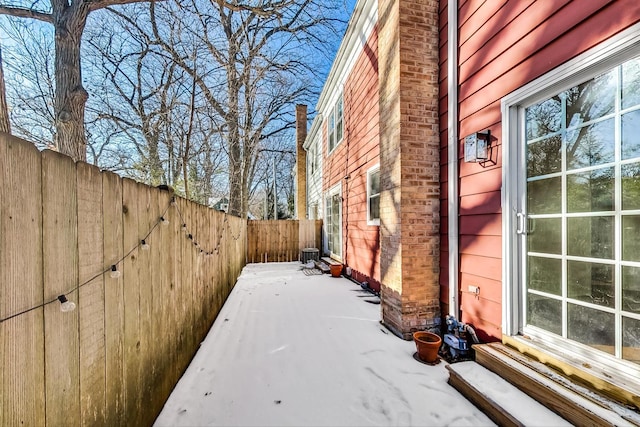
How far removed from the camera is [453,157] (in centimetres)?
298

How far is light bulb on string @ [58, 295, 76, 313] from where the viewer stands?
997 millimetres

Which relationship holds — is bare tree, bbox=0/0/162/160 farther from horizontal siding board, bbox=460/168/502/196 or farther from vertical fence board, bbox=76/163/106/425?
horizontal siding board, bbox=460/168/502/196

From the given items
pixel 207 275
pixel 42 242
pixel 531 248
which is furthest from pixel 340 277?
pixel 42 242

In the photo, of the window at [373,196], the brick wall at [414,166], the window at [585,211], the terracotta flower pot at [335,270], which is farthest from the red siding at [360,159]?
the window at [585,211]

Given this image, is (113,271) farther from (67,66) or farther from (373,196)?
(373,196)

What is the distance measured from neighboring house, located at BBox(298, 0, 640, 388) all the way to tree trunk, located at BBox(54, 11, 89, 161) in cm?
351

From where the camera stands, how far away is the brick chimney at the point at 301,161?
1359cm

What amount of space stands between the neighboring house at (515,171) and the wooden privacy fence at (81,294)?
7.79 ft

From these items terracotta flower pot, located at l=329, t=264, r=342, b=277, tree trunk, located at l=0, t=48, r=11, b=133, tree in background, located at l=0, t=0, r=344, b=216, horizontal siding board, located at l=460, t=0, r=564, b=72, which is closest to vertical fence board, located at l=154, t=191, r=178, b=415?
tree trunk, located at l=0, t=48, r=11, b=133

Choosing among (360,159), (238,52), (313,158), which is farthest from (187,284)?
(313,158)

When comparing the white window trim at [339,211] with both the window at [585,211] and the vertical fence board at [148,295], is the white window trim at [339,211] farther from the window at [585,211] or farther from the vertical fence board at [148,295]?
the vertical fence board at [148,295]

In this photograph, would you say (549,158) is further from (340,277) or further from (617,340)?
(340,277)

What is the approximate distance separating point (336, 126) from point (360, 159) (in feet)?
8.03

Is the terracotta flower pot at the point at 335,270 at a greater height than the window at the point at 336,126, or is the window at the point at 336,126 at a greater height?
the window at the point at 336,126
